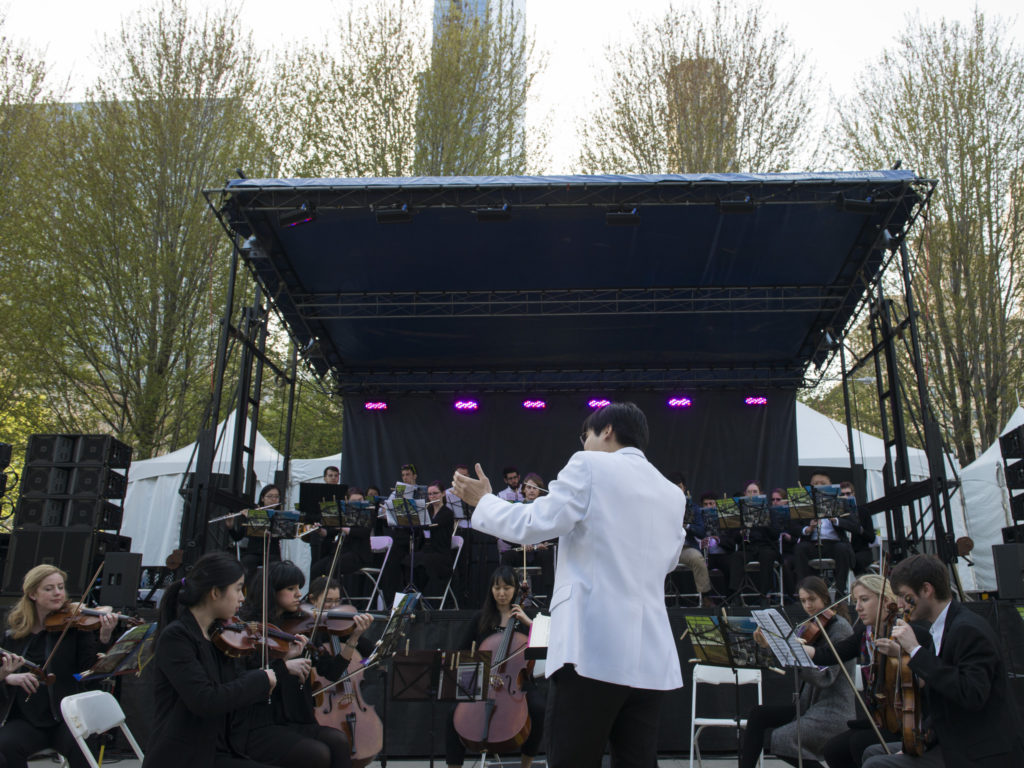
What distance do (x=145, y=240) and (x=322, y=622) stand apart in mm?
12072

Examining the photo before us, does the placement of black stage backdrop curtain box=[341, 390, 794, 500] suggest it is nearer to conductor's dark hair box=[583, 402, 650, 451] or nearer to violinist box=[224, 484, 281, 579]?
violinist box=[224, 484, 281, 579]

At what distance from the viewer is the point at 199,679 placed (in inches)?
134

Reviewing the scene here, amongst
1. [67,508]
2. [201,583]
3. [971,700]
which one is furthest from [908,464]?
[67,508]

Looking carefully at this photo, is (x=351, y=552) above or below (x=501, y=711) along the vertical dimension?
above

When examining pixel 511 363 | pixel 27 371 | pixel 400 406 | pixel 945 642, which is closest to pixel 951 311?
pixel 511 363

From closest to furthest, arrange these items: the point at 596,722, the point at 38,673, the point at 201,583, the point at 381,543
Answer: the point at 596,722, the point at 201,583, the point at 38,673, the point at 381,543

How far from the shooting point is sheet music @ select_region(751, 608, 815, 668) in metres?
4.53

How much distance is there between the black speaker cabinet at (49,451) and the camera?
28.3 feet

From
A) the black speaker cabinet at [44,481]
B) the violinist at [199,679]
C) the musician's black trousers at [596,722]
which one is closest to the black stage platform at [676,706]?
the black speaker cabinet at [44,481]

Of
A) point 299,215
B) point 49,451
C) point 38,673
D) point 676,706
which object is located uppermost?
point 299,215

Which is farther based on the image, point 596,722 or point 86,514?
point 86,514

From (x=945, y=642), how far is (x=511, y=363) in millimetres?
8964

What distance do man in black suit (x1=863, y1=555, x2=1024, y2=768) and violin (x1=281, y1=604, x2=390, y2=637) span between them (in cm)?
281

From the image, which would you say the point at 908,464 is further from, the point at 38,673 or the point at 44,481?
the point at 44,481
